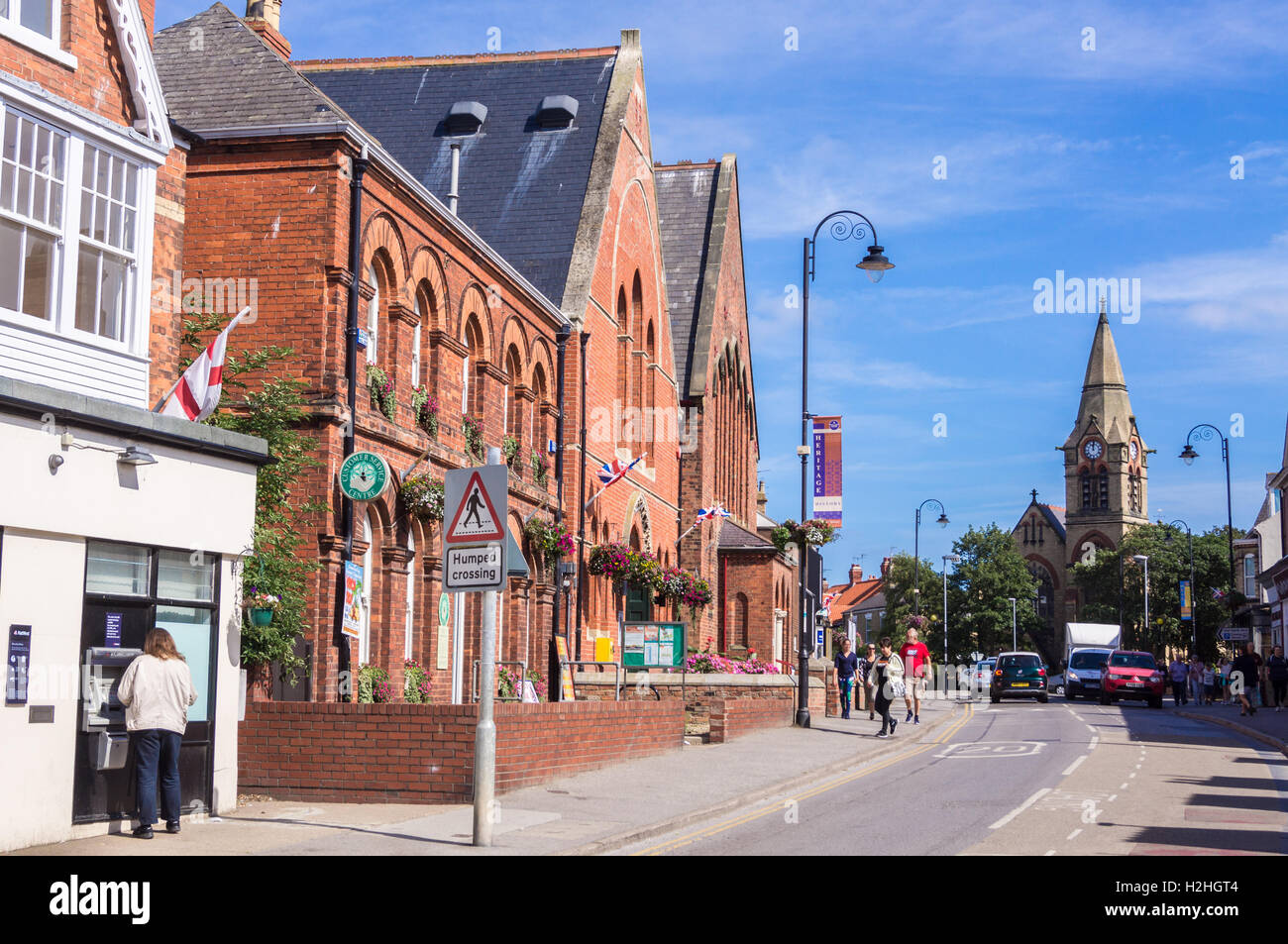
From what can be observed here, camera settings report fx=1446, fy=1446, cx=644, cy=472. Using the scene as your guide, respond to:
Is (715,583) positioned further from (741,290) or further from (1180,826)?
(1180,826)

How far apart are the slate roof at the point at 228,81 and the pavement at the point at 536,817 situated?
875cm

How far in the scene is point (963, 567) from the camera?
103 m

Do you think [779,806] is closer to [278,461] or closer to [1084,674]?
[278,461]

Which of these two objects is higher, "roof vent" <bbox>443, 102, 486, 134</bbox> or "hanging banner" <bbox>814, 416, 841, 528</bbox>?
"roof vent" <bbox>443, 102, 486, 134</bbox>

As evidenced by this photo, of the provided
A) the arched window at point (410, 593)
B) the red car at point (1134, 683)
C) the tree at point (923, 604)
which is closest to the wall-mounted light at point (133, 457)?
the arched window at point (410, 593)

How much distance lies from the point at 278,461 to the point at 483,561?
19.3 feet

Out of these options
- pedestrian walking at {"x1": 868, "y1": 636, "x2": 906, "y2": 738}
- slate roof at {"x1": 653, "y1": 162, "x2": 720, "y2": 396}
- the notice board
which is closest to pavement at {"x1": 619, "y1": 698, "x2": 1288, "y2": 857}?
pedestrian walking at {"x1": 868, "y1": 636, "x2": 906, "y2": 738}

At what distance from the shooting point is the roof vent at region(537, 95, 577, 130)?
105ft

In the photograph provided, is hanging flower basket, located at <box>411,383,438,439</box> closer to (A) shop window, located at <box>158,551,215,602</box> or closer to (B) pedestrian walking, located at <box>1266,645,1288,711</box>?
(A) shop window, located at <box>158,551,215,602</box>

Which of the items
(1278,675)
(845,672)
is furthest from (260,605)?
(1278,675)

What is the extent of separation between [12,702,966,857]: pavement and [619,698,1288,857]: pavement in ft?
1.32

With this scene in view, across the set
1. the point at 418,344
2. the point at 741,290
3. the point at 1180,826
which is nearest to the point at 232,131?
the point at 418,344
